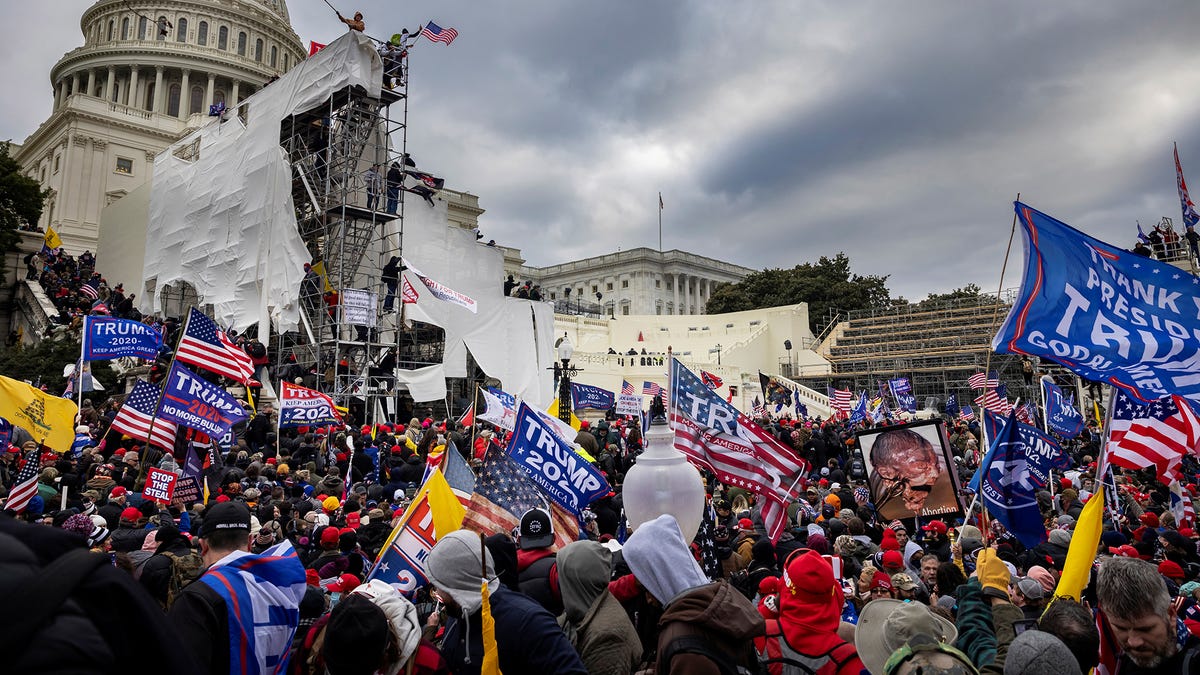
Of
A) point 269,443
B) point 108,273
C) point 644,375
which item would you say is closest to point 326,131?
point 269,443

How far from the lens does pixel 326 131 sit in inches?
1077

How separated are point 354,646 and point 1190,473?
14.6m

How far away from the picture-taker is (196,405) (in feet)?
28.6

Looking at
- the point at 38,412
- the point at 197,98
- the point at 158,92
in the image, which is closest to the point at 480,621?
the point at 38,412

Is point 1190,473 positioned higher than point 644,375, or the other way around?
point 644,375

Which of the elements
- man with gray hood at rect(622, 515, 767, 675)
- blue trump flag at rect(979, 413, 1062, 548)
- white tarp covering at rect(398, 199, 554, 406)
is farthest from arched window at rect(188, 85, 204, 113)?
man with gray hood at rect(622, 515, 767, 675)

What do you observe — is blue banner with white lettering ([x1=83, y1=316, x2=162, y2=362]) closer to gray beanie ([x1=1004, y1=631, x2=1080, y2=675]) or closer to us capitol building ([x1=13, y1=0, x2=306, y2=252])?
gray beanie ([x1=1004, y1=631, x2=1080, y2=675])

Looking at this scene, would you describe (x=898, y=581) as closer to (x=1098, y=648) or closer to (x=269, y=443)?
(x=1098, y=648)

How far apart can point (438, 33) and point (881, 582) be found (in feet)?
79.4

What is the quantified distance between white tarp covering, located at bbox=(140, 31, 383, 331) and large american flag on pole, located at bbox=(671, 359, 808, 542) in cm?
2062

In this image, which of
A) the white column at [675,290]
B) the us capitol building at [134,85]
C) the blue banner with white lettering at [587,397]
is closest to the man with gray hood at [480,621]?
the blue banner with white lettering at [587,397]

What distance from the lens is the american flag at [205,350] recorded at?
373 inches

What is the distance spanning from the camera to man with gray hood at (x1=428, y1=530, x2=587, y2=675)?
2.74 metres

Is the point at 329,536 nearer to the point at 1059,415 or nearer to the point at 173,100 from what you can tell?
the point at 1059,415
